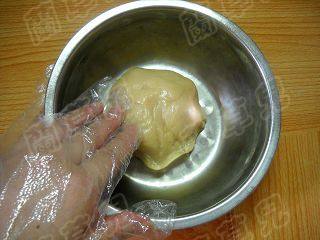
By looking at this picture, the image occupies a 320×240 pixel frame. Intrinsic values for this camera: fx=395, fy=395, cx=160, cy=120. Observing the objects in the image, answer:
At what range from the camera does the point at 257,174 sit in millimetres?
721

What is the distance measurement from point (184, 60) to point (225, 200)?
36 cm

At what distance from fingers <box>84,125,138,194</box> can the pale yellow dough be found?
0.04m

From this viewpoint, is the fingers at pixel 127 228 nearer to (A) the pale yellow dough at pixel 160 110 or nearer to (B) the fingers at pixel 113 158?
(B) the fingers at pixel 113 158

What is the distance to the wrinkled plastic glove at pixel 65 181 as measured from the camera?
1.87ft

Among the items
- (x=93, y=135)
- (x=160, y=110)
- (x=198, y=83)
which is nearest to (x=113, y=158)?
(x=93, y=135)

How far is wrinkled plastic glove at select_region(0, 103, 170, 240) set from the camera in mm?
570

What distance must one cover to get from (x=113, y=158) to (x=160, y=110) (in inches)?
6.9

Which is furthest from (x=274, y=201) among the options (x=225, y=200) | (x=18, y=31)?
(x=18, y=31)

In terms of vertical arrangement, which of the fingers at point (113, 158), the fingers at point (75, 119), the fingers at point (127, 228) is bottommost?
the fingers at point (127, 228)

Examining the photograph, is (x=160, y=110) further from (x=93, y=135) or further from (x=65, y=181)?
(x=65, y=181)

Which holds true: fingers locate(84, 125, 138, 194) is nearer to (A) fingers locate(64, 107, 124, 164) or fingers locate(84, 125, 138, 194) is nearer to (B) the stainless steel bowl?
(A) fingers locate(64, 107, 124, 164)

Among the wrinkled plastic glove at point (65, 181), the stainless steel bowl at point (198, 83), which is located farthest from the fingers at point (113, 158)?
the stainless steel bowl at point (198, 83)

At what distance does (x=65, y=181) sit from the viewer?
23.5 inches

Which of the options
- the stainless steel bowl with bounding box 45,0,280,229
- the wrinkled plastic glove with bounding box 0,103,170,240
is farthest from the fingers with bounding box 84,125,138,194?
the stainless steel bowl with bounding box 45,0,280,229
